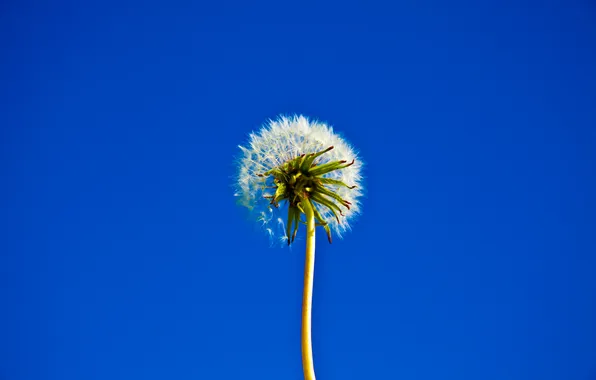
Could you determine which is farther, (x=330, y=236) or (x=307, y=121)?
(x=307, y=121)

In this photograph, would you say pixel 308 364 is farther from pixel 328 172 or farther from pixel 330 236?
pixel 328 172

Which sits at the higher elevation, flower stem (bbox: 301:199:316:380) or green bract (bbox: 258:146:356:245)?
green bract (bbox: 258:146:356:245)

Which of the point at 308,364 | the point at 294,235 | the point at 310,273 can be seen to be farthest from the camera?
the point at 294,235

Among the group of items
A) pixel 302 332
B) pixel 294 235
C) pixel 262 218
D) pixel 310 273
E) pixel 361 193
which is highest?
pixel 361 193

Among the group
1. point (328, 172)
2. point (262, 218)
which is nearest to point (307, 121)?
point (328, 172)

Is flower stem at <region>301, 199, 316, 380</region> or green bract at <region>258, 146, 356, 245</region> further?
green bract at <region>258, 146, 356, 245</region>

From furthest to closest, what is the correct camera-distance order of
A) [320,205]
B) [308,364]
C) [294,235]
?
[320,205], [294,235], [308,364]
